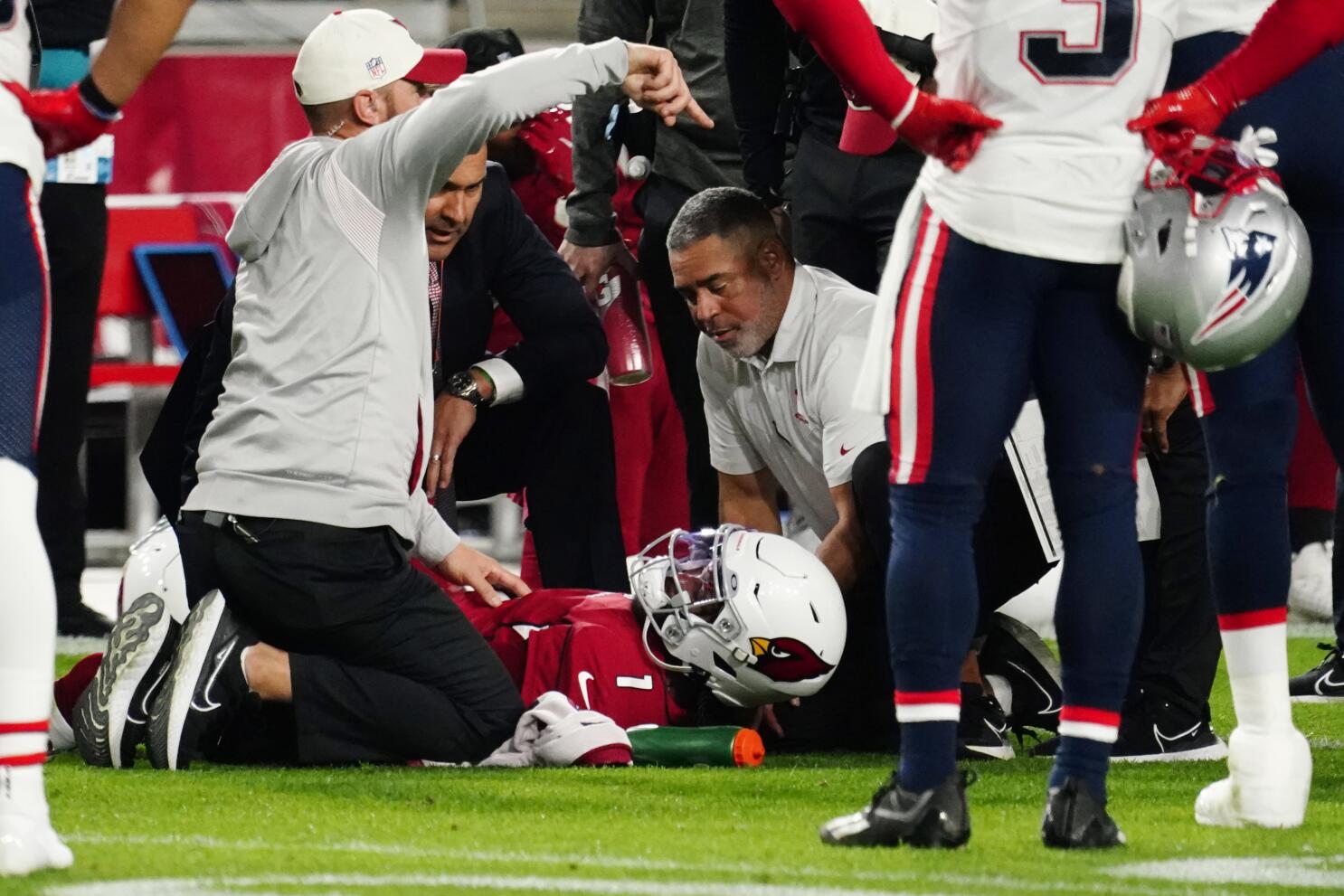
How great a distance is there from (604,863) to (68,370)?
3580 millimetres

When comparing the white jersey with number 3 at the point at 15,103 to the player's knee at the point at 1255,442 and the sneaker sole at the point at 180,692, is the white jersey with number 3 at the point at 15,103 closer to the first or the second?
the sneaker sole at the point at 180,692

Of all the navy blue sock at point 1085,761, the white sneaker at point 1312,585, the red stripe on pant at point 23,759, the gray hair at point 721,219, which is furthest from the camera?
the white sneaker at point 1312,585

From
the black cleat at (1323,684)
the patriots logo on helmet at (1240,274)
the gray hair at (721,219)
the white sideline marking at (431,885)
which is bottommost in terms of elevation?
the black cleat at (1323,684)

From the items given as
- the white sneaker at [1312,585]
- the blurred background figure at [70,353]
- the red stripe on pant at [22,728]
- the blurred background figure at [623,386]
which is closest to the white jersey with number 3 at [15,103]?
the red stripe on pant at [22,728]

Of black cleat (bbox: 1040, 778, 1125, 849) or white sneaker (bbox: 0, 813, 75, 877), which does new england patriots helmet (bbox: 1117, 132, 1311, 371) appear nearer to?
black cleat (bbox: 1040, 778, 1125, 849)

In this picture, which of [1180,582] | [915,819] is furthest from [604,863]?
[1180,582]

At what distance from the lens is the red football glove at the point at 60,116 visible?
2551 mm

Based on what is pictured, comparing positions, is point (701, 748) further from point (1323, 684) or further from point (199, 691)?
point (1323, 684)

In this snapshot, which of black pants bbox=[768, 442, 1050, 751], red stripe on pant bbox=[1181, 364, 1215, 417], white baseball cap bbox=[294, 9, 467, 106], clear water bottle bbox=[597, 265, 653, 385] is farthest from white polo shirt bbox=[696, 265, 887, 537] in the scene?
red stripe on pant bbox=[1181, 364, 1215, 417]

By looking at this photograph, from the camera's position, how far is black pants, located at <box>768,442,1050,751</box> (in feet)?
13.1

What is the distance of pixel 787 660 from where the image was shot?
3797 mm

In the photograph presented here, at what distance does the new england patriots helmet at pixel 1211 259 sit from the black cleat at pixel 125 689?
1909 mm

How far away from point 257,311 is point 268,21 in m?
4.83

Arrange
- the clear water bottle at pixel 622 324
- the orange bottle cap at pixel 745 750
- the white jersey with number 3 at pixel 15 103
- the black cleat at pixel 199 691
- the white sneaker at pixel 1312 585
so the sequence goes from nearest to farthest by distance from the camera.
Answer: the white jersey with number 3 at pixel 15 103 → the black cleat at pixel 199 691 → the orange bottle cap at pixel 745 750 → the clear water bottle at pixel 622 324 → the white sneaker at pixel 1312 585
